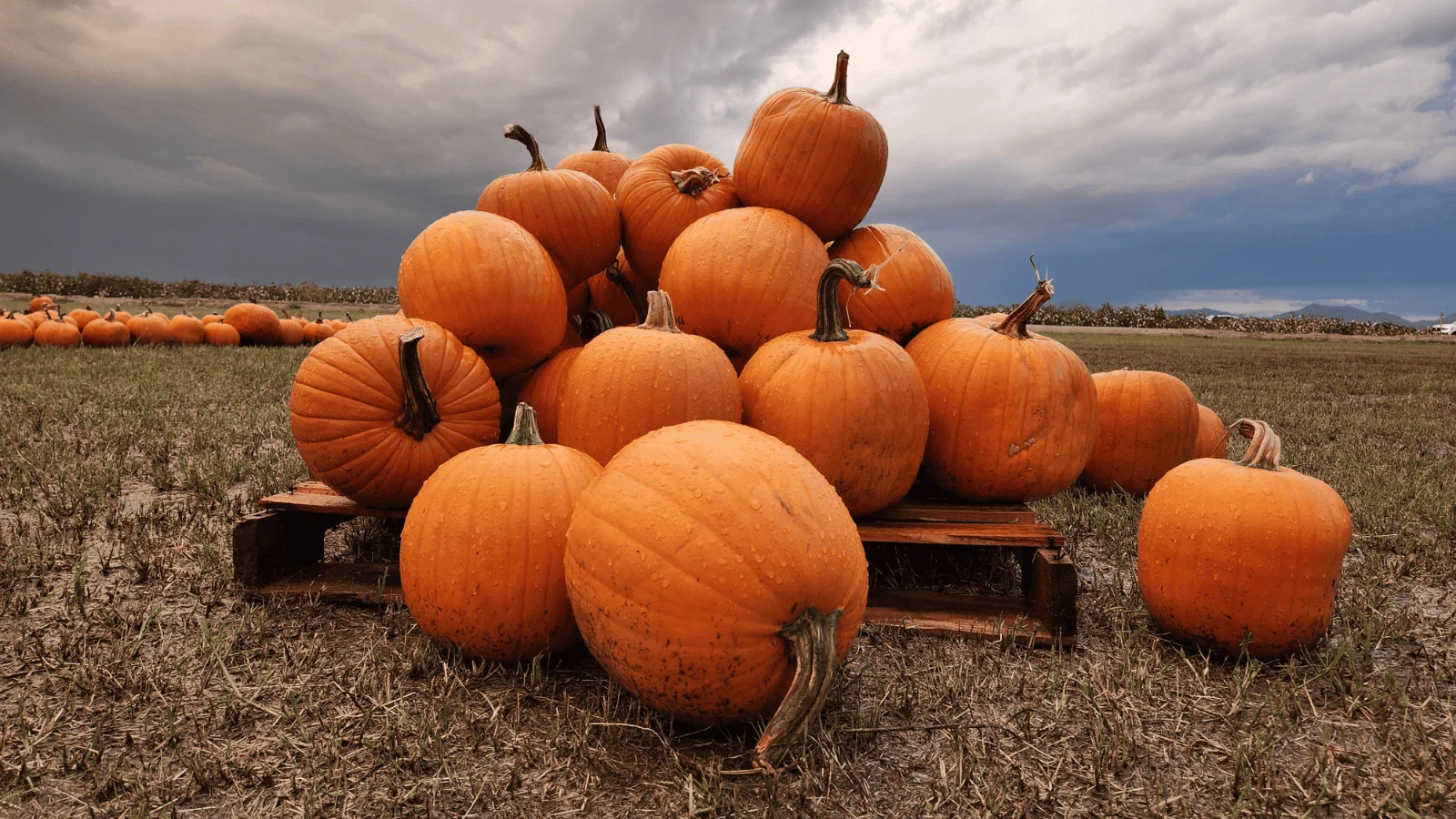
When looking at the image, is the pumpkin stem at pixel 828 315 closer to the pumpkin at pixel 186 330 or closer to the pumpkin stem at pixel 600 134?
the pumpkin stem at pixel 600 134

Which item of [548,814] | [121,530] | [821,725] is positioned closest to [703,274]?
[821,725]

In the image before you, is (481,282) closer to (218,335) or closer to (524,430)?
(524,430)

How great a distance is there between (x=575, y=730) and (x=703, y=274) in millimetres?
1610

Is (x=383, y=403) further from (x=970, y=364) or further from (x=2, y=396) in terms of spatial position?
(x=2, y=396)

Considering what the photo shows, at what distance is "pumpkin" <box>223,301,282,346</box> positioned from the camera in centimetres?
1180

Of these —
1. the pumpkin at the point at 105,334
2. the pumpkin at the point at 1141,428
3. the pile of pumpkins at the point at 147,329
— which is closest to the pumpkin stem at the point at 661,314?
the pumpkin at the point at 1141,428

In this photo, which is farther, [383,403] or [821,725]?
[383,403]

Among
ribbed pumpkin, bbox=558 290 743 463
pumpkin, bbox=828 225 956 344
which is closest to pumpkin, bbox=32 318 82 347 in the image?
ribbed pumpkin, bbox=558 290 743 463

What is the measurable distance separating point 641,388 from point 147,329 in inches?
455

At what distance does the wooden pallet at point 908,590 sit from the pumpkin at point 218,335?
1040 cm

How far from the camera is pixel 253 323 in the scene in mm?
11867

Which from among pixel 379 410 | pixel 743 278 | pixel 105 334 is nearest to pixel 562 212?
pixel 743 278

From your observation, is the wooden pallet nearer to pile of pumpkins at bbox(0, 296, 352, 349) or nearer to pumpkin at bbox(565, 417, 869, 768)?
pumpkin at bbox(565, 417, 869, 768)

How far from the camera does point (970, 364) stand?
2766 millimetres
